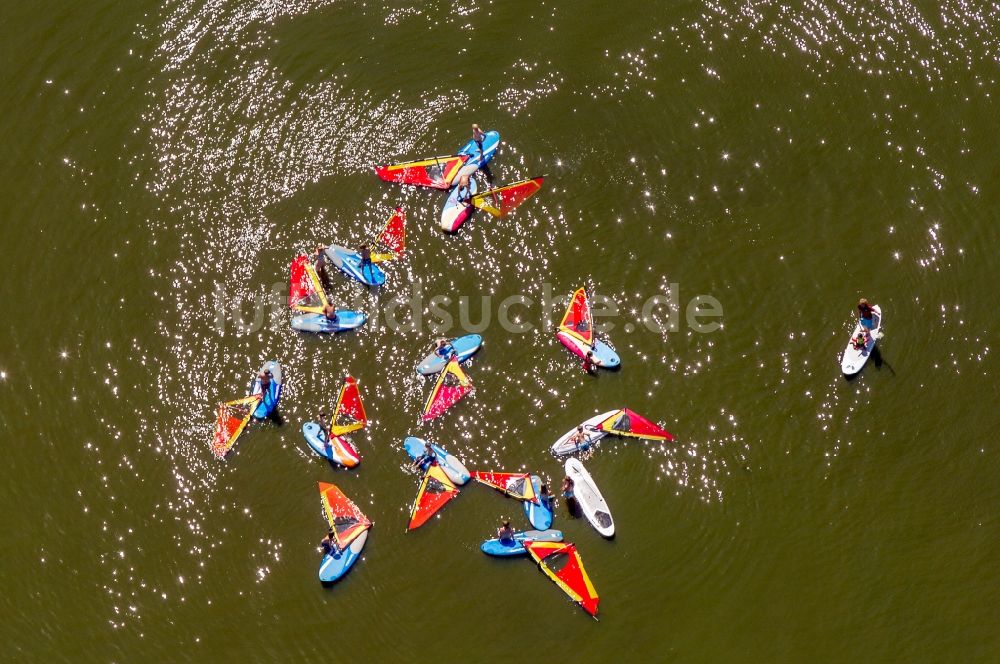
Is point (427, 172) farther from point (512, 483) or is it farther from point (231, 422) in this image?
point (512, 483)

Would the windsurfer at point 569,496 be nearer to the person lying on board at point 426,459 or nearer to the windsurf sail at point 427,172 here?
the person lying on board at point 426,459

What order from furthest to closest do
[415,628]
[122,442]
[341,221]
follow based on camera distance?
[341,221] → [122,442] → [415,628]

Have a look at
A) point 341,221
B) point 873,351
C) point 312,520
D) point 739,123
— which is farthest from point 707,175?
point 312,520

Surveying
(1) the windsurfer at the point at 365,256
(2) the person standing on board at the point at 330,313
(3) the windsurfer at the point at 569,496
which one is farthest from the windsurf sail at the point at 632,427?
(1) the windsurfer at the point at 365,256

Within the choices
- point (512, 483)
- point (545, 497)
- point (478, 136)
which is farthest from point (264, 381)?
point (478, 136)

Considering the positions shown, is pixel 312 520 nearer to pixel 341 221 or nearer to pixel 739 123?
pixel 341 221

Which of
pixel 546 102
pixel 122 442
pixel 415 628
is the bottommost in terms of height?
pixel 415 628
